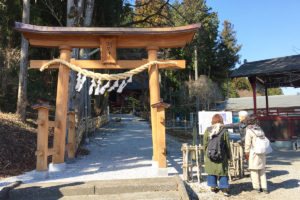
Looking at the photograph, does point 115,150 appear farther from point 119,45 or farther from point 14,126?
point 119,45

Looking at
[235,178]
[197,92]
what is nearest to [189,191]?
[235,178]

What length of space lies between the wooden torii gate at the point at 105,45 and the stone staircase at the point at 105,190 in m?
0.96

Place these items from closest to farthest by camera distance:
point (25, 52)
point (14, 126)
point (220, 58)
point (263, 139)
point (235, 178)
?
point (263, 139) → point (235, 178) → point (14, 126) → point (25, 52) → point (220, 58)

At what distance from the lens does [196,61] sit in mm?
21703

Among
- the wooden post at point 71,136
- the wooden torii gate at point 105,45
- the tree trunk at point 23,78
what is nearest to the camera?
the wooden torii gate at point 105,45

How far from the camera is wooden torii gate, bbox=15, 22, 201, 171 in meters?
5.36

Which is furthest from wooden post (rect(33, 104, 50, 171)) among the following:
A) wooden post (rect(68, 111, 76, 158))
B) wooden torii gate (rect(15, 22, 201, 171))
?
wooden post (rect(68, 111, 76, 158))

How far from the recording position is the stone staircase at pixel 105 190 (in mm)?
3949

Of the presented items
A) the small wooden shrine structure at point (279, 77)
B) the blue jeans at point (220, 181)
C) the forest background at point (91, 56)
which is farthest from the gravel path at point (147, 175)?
the small wooden shrine structure at point (279, 77)

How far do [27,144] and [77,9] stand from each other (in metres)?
5.32

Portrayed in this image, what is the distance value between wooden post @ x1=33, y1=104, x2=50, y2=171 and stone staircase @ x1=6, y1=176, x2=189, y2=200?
28.3 inches

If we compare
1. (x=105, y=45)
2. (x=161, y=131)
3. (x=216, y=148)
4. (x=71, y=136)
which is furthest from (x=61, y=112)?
(x=216, y=148)

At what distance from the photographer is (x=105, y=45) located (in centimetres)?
565

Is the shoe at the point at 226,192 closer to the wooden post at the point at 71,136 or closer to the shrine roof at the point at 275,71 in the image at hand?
the wooden post at the point at 71,136
